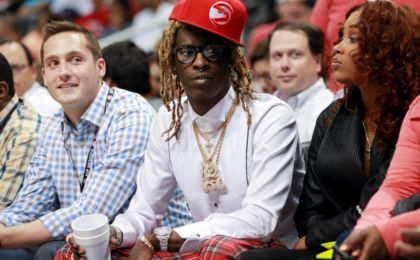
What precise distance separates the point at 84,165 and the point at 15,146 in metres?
0.47

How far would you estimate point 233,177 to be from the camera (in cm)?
354

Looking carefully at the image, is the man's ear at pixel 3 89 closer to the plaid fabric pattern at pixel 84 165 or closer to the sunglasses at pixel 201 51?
the plaid fabric pattern at pixel 84 165

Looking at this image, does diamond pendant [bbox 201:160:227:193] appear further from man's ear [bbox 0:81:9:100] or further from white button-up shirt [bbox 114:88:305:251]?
man's ear [bbox 0:81:9:100]

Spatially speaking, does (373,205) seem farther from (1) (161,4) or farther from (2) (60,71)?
(1) (161,4)

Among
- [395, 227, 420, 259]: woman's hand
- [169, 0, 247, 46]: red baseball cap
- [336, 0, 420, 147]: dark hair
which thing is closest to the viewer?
[395, 227, 420, 259]: woman's hand

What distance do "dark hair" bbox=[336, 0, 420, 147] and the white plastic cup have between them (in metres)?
1.11

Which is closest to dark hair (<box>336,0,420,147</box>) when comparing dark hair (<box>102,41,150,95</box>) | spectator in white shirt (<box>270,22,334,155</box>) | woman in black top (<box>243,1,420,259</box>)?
woman in black top (<box>243,1,420,259</box>)

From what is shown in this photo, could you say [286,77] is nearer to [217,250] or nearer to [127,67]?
[127,67]

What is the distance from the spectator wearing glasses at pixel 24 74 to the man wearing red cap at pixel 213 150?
2129 millimetres

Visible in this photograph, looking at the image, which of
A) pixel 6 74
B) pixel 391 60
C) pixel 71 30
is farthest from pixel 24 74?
pixel 391 60

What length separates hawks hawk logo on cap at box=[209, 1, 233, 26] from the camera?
350 cm

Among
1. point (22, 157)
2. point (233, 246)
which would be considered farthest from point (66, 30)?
point (233, 246)

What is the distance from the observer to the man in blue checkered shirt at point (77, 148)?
379cm

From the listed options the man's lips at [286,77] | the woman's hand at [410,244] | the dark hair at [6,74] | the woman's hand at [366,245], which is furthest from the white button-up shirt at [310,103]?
the woman's hand at [410,244]
